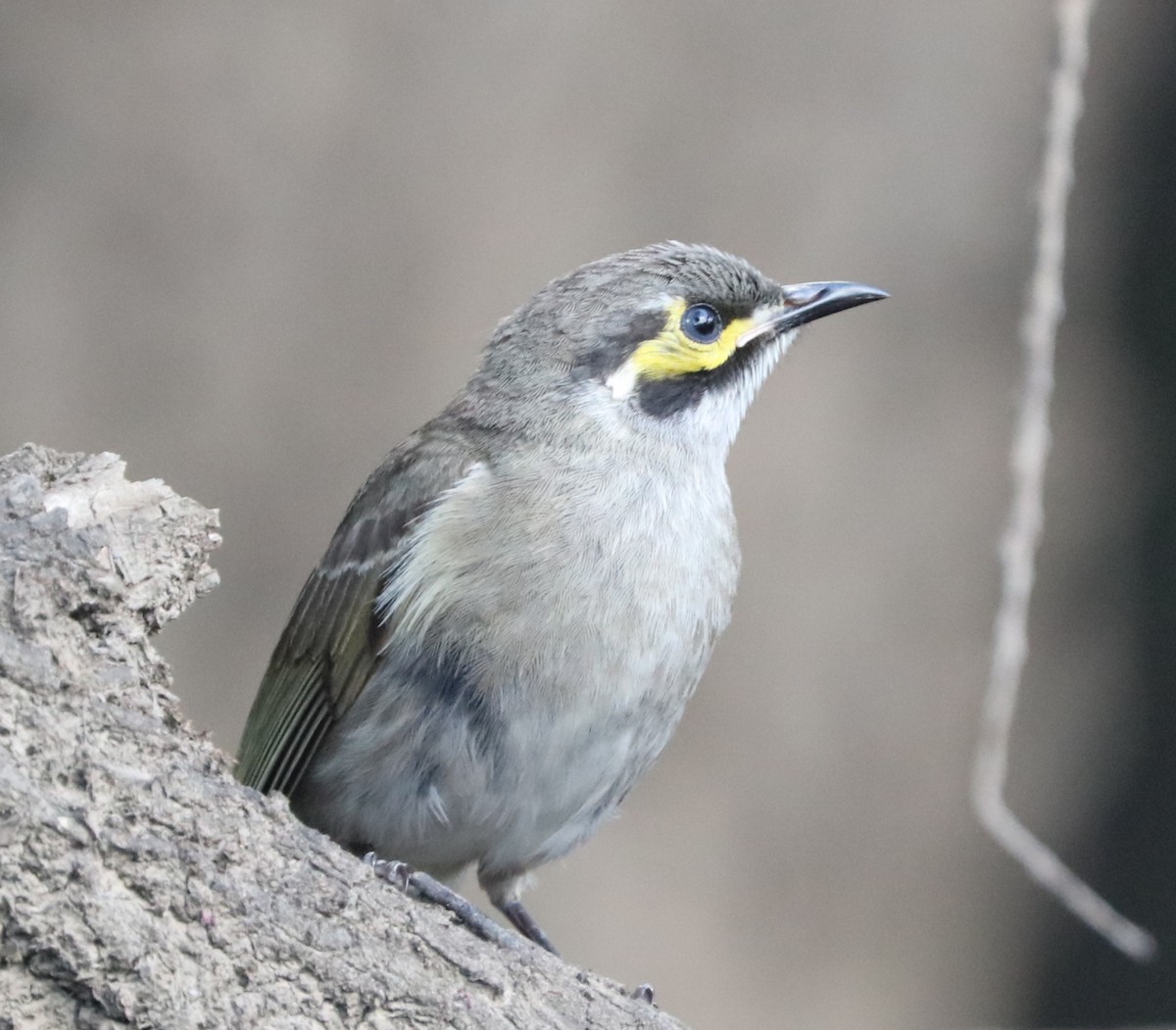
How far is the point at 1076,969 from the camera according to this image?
28.6 feet

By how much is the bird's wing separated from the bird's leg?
0.56 metres

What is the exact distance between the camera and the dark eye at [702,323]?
15.1 feet

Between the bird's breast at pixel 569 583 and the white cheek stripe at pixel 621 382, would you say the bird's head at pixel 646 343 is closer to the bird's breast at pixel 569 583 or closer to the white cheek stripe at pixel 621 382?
the white cheek stripe at pixel 621 382

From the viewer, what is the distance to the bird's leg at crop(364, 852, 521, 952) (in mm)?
3461

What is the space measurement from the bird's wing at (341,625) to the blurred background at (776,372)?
3.61 m

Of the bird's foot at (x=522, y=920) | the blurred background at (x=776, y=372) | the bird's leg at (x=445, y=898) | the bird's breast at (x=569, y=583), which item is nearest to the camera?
the bird's leg at (x=445, y=898)

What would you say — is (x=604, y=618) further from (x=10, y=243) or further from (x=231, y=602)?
(x=10, y=243)

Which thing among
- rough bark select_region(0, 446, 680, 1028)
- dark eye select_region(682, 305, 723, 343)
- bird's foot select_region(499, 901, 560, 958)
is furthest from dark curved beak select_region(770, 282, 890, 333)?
rough bark select_region(0, 446, 680, 1028)

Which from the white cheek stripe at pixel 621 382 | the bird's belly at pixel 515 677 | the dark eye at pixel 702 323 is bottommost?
the bird's belly at pixel 515 677

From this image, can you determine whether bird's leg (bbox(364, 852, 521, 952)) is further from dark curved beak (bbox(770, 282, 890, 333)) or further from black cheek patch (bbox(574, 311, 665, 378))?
dark curved beak (bbox(770, 282, 890, 333))

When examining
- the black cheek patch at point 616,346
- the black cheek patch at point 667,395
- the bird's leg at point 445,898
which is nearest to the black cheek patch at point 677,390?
the black cheek patch at point 667,395

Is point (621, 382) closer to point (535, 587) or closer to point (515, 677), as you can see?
point (535, 587)

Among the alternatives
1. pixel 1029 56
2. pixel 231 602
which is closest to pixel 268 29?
pixel 231 602

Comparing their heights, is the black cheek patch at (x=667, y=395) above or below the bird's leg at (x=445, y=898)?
above
